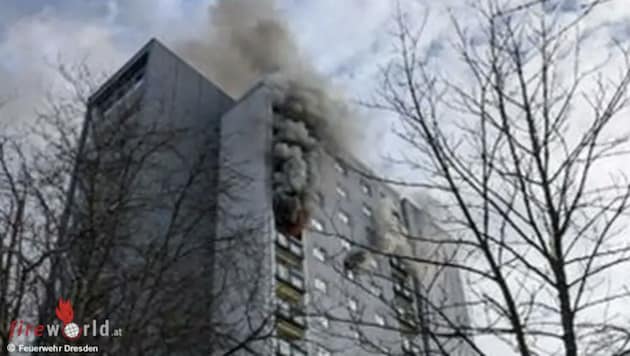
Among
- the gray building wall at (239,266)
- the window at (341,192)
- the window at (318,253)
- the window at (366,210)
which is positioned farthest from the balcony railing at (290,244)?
the gray building wall at (239,266)

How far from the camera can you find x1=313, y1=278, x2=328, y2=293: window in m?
24.5

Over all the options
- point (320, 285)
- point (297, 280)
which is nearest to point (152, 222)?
point (297, 280)

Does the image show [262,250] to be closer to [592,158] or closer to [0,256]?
[0,256]

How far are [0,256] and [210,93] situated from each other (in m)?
27.4

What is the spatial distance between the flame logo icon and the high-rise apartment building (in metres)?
0.55

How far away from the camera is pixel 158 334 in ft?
14.4

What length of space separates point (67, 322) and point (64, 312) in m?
0.07

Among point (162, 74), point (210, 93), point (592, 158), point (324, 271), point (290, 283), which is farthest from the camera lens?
point (210, 93)

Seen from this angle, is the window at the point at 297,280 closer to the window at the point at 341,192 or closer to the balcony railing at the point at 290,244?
the balcony railing at the point at 290,244

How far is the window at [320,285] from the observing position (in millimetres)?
24484

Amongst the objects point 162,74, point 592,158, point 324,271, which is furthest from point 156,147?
point 162,74

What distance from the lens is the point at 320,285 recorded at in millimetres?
24938
